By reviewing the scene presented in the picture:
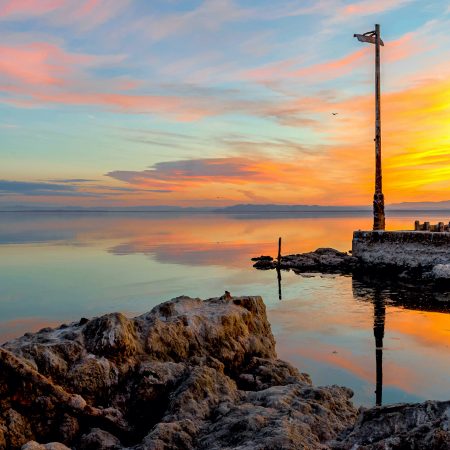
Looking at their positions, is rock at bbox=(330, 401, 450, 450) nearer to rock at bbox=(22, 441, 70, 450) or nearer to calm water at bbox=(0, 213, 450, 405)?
rock at bbox=(22, 441, 70, 450)

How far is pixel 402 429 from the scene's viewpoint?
497 centimetres

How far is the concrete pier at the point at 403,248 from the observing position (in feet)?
96.5

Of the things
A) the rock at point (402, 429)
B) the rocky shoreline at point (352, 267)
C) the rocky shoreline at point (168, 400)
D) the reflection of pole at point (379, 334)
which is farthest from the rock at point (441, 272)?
the rock at point (402, 429)

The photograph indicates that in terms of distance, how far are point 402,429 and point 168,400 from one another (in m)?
3.37

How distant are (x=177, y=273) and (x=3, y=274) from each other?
40.8ft

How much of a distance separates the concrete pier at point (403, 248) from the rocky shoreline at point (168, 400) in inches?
910

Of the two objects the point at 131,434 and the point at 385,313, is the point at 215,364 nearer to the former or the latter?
the point at 131,434

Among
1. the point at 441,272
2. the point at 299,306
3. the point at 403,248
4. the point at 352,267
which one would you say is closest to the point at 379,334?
the point at 299,306

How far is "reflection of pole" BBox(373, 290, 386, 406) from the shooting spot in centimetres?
1262

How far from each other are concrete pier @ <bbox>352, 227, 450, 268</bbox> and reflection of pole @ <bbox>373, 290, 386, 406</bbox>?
193 inches

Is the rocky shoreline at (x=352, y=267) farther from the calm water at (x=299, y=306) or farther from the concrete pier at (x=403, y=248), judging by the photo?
the calm water at (x=299, y=306)

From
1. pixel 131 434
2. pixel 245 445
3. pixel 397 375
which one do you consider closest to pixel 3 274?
pixel 397 375

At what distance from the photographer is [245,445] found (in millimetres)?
5105

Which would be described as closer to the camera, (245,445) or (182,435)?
(245,445)
